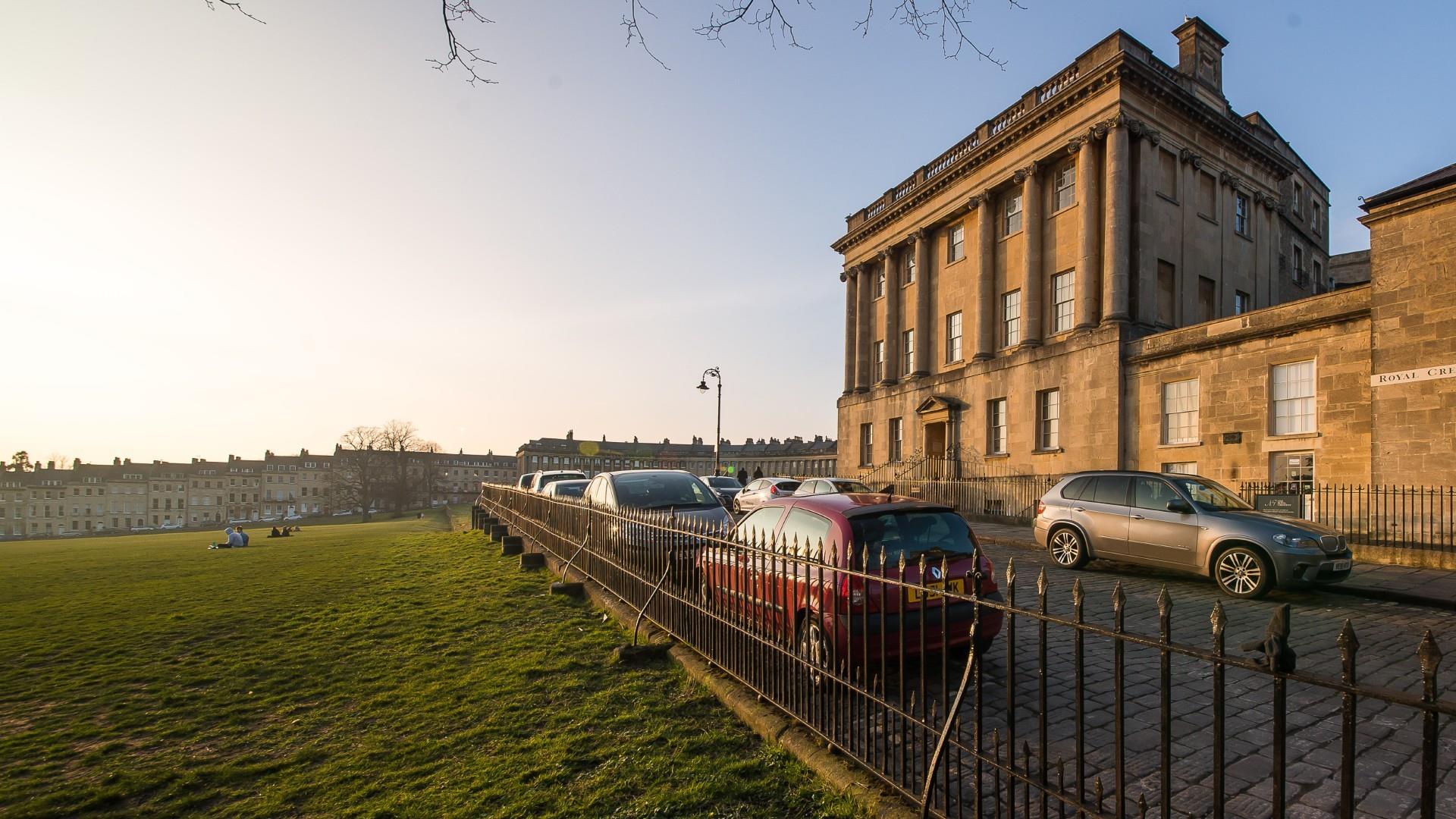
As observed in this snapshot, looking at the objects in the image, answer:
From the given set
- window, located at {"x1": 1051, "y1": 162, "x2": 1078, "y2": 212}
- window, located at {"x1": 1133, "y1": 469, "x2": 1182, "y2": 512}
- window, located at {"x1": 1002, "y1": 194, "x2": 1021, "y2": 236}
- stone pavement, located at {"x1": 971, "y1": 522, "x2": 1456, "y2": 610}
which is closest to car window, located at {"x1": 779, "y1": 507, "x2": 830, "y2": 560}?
window, located at {"x1": 1133, "y1": 469, "x2": 1182, "y2": 512}

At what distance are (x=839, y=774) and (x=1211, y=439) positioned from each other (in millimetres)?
18524

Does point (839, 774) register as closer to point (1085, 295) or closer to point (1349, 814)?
point (1349, 814)

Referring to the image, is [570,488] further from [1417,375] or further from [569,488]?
[1417,375]

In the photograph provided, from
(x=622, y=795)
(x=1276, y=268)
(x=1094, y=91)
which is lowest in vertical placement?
(x=622, y=795)

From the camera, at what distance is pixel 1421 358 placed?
1312 cm

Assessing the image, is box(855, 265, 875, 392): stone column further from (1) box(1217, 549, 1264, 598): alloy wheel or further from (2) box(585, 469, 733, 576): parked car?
(1) box(1217, 549, 1264, 598): alloy wheel

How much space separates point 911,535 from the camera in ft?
19.3

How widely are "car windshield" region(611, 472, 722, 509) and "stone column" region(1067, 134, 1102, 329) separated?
16.5m

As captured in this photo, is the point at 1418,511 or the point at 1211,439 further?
the point at 1211,439

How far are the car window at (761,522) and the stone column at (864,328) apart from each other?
28.8 meters

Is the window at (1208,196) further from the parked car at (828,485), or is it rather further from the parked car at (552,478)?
the parked car at (552,478)

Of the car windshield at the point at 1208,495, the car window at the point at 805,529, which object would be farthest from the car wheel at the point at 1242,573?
the car window at the point at 805,529

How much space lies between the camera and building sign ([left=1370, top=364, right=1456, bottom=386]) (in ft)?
41.6

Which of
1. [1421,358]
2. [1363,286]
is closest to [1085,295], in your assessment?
[1363,286]
